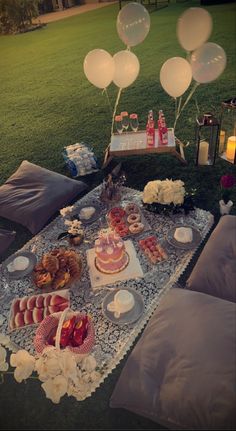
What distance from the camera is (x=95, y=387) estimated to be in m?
3.01

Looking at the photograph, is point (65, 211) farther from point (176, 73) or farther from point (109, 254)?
point (176, 73)

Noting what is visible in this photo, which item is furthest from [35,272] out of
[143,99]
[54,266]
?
[143,99]

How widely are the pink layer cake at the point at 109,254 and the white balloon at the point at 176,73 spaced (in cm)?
287

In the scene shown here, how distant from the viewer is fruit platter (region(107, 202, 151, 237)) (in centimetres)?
441

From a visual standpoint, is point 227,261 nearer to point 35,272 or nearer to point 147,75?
point 35,272

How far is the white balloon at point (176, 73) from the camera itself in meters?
5.14

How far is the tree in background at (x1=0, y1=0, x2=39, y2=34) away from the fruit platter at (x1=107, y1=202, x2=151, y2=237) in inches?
741

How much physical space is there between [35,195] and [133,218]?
1.69 meters

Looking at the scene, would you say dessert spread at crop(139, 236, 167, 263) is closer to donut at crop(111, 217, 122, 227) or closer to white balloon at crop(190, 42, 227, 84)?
donut at crop(111, 217, 122, 227)

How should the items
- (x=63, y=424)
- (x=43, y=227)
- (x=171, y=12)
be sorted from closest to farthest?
(x=63, y=424) < (x=43, y=227) < (x=171, y=12)

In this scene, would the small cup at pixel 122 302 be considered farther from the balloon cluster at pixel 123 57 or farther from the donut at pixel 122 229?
the balloon cluster at pixel 123 57

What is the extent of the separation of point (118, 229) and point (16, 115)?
6224 mm

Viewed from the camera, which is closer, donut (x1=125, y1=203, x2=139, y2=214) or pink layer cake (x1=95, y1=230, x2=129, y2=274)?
pink layer cake (x1=95, y1=230, x2=129, y2=274)

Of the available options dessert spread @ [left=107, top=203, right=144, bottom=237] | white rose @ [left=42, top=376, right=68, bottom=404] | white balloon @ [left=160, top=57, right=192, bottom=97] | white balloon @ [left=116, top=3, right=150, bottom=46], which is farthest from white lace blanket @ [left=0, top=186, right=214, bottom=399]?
white balloon @ [left=116, top=3, right=150, bottom=46]
